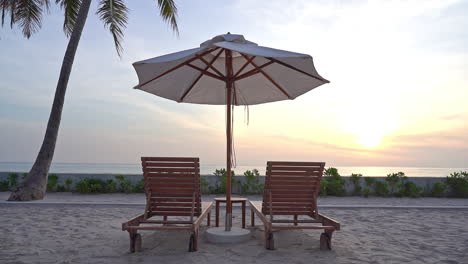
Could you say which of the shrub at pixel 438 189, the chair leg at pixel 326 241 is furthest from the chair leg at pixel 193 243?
the shrub at pixel 438 189

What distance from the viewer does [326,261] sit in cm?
360

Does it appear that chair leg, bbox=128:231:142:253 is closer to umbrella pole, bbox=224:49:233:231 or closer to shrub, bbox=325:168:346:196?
umbrella pole, bbox=224:49:233:231

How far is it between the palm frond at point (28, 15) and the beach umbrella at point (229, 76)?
838 centimetres

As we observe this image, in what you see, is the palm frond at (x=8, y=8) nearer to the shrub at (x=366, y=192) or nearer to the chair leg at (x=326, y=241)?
the chair leg at (x=326, y=241)

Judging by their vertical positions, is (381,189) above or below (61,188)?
above

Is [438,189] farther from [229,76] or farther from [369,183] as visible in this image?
[229,76]

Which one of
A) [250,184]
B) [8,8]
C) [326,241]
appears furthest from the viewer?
[8,8]

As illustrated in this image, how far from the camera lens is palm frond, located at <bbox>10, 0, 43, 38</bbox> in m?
11.1

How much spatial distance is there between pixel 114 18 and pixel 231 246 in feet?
29.3

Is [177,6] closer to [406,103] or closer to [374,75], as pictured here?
[374,75]

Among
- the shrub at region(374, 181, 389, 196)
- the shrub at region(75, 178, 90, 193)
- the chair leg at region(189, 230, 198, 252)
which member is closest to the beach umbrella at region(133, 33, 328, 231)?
the chair leg at region(189, 230, 198, 252)

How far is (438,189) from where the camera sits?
1077cm

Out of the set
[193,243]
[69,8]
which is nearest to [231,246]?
[193,243]

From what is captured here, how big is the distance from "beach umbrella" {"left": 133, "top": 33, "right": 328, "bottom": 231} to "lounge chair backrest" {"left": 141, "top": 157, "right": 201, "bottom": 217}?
1.88 feet
